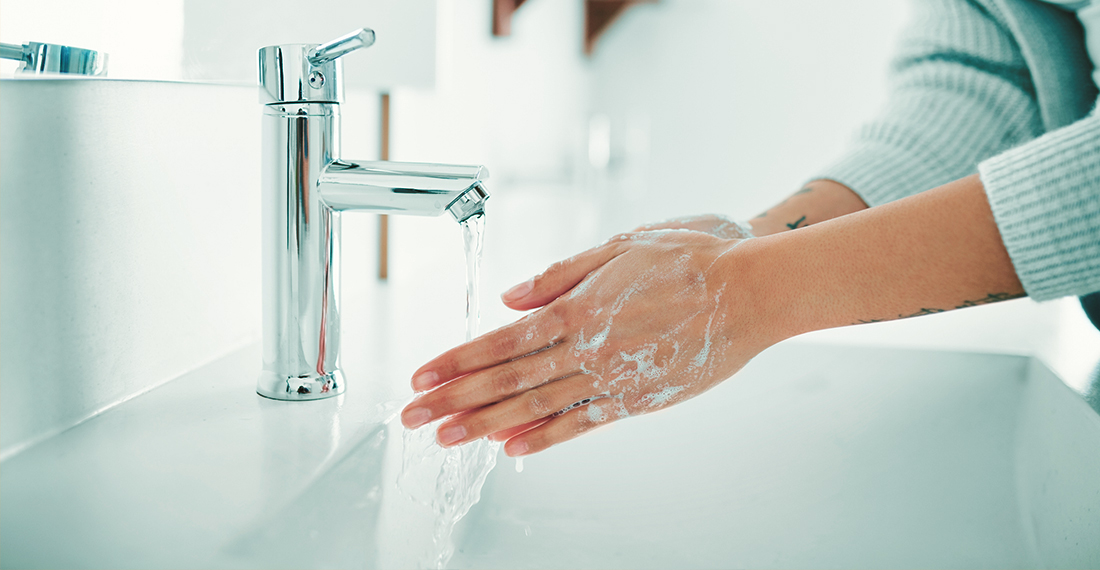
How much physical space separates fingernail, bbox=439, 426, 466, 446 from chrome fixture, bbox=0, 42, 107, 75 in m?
0.27

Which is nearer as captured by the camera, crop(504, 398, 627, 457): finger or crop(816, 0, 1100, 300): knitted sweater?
crop(504, 398, 627, 457): finger

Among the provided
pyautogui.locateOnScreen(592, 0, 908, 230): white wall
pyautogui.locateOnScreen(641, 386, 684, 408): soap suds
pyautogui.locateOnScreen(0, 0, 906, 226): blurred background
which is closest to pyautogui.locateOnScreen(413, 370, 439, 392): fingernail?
pyautogui.locateOnScreen(641, 386, 684, 408): soap suds

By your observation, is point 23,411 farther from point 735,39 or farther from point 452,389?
point 735,39

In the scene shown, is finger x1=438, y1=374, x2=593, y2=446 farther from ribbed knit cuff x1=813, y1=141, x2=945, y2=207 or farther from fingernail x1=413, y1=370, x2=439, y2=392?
ribbed knit cuff x1=813, y1=141, x2=945, y2=207

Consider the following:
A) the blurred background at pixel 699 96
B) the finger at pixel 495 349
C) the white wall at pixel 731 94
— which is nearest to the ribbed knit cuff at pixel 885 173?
the finger at pixel 495 349

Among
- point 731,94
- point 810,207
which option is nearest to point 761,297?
point 810,207

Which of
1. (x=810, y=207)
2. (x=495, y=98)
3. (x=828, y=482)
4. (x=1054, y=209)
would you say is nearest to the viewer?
(x=1054, y=209)

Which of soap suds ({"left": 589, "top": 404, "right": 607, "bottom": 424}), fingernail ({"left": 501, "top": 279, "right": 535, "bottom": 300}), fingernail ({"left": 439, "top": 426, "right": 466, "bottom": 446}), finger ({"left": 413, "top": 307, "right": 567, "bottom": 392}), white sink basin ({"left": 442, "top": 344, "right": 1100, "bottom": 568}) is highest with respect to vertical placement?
fingernail ({"left": 501, "top": 279, "right": 535, "bottom": 300})

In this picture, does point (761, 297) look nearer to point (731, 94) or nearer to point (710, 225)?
point (710, 225)

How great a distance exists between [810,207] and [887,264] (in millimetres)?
266

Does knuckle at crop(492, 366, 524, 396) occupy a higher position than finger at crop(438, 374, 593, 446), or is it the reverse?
knuckle at crop(492, 366, 524, 396)

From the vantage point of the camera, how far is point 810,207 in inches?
25.9

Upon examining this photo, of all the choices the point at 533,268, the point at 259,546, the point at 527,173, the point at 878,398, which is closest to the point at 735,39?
the point at 527,173

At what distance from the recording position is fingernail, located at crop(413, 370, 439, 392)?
1.38ft
